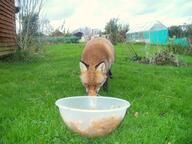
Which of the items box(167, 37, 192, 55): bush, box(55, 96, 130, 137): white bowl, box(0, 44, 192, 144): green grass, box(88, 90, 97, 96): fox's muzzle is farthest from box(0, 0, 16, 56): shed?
box(55, 96, 130, 137): white bowl

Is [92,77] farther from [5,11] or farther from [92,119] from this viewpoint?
[5,11]

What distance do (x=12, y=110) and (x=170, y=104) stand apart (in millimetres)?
2893

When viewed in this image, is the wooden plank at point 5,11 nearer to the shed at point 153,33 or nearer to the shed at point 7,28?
the shed at point 7,28

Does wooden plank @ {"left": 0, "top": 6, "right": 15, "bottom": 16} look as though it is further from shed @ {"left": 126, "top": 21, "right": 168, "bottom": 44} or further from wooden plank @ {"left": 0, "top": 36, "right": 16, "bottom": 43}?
shed @ {"left": 126, "top": 21, "right": 168, "bottom": 44}

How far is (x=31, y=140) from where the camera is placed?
5.03 metres

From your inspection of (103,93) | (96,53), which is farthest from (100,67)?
(103,93)

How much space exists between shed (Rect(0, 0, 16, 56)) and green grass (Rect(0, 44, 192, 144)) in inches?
194

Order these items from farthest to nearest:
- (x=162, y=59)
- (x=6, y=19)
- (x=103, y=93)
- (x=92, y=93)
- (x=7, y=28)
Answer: (x=7, y=28), (x=6, y=19), (x=162, y=59), (x=103, y=93), (x=92, y=93)

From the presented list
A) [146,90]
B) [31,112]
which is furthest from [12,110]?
[146,90]

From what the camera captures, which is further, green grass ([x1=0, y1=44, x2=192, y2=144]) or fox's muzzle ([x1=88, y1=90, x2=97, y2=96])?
fox's muzzle ([x1=88, y1=90, x2=97, y2=96])

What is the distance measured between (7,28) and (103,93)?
10744 millimetres

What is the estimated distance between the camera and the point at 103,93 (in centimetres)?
850

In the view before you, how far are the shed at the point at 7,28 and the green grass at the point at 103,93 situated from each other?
4.93 m

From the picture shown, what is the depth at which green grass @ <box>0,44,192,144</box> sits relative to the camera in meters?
5.28
